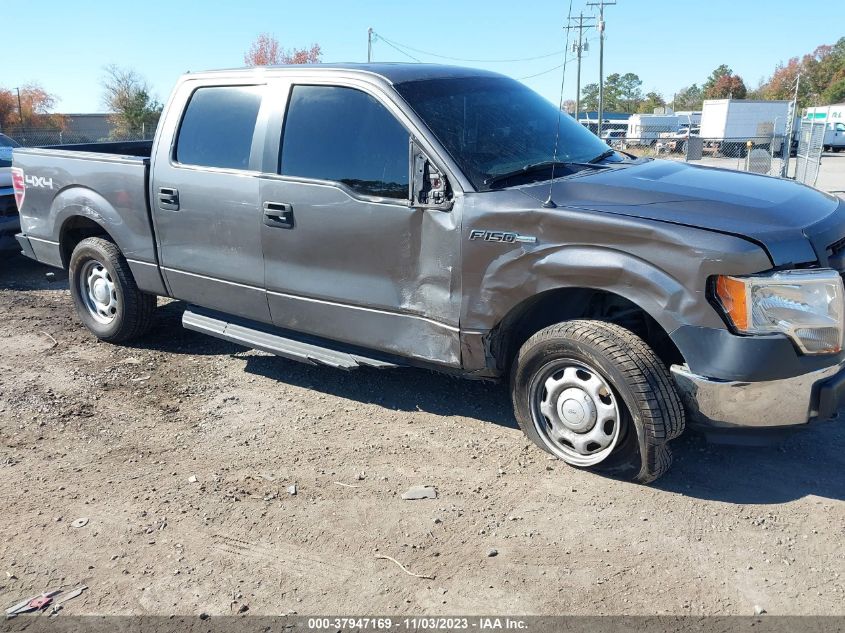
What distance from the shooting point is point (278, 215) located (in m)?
4.62

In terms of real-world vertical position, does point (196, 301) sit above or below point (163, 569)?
above

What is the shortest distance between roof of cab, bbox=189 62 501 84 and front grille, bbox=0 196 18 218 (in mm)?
5196

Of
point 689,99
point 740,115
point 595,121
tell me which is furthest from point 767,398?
point 689,99

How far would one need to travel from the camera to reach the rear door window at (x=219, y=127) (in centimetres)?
492

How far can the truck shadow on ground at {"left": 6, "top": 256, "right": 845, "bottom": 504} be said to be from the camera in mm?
3775

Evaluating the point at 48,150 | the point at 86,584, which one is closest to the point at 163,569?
the point at 86,584

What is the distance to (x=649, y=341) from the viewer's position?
3908 millimetres

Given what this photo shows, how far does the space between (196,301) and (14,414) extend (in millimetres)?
1362

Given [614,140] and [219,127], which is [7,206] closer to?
[219,127]

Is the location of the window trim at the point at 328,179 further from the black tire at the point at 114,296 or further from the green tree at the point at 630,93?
the green tree at the point at 630,93

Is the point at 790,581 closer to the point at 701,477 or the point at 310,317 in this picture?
the point at 701,477

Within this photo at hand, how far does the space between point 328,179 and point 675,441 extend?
2.49 metres

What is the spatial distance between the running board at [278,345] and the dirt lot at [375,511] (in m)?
0.39

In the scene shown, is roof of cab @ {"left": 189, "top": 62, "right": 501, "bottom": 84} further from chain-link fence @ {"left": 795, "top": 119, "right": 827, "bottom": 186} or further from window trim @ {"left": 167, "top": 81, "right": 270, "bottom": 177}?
chain-link fence @ {"left": 795, "top": 119, "right": 827, "bottom": 186}
